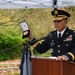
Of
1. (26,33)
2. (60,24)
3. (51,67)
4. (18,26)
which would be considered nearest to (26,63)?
(51,67)

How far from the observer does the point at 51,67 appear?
5.14 m

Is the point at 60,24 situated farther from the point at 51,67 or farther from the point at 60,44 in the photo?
the point at 51,67

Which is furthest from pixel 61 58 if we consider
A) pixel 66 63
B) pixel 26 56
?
pixel 26 56

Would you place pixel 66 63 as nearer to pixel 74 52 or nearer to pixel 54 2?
pixel 74 52

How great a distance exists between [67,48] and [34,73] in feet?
2.71

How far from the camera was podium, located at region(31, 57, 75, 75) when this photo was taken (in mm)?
5040

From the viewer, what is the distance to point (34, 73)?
5324mm

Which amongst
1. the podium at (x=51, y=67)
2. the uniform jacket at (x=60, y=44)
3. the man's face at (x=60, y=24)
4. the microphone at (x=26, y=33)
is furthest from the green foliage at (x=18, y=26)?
the podium at (x=51, y=67)

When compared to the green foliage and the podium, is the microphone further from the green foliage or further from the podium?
the green foliage

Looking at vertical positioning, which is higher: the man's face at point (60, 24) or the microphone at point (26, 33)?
the man's face at point (60, 24)

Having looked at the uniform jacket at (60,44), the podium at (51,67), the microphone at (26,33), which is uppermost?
the microphone at (26,33)

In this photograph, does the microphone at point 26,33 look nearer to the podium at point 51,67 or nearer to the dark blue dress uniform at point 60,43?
the podium at point 51,67

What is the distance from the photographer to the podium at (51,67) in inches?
198

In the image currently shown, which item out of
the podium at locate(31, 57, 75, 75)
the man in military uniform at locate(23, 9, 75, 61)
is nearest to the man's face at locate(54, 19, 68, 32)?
the man in military uniform at locate(23, 9, 75, 61)
